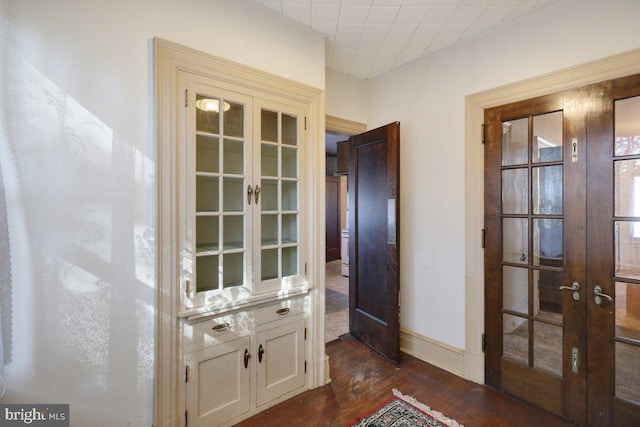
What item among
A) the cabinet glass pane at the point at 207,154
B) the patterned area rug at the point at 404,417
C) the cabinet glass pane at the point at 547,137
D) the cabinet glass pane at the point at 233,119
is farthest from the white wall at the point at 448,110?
the cabinet glass pane at the point at 207,154

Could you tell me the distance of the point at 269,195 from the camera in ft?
A: 6.86

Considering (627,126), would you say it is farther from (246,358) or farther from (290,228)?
(246,358)

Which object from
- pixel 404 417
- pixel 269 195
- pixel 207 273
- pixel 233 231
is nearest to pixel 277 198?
pixel 269 195

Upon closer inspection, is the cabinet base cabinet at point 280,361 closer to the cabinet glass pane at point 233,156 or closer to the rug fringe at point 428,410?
the rug fringe at point 428,410

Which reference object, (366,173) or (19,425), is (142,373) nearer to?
(19,425)

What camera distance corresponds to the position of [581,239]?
1.82 metres

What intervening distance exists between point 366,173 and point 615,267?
1972 mm

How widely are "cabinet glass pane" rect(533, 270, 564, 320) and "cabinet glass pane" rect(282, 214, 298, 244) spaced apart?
5.85 ft

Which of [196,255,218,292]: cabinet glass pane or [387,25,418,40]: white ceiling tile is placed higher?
[387,25,418,40]: white ceiling tile

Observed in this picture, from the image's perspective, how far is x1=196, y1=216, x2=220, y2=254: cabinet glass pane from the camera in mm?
1783

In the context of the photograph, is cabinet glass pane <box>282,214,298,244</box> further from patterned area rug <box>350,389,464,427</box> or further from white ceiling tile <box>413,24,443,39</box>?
white ceiling tile <box>413,24,443,39</box>

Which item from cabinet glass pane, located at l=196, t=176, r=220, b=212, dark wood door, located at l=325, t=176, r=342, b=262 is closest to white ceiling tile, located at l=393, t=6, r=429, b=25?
cabinet glass pane, located at l=196, t=176, r=220, b=212

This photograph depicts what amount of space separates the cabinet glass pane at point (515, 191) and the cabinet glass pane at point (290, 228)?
162 centimetres

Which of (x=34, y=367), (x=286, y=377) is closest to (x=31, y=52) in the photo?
(x=34, y=367)
